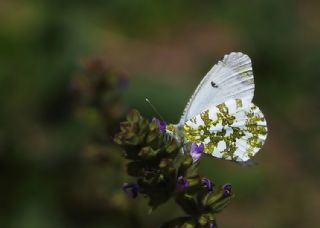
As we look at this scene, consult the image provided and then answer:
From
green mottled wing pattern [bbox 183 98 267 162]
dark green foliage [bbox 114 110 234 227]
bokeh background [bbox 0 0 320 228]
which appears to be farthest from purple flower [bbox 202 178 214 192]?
bokeh background [bbox 0 0 320 228]

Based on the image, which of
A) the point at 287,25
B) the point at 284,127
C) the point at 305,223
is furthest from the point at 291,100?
the point at 305,223

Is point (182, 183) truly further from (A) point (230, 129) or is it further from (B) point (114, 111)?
(B) point (114, 111)

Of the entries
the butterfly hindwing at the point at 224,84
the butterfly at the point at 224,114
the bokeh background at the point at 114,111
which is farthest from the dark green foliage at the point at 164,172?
the bokeh background at the point at 114,111

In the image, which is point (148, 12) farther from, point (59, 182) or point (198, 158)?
point (198, 158)

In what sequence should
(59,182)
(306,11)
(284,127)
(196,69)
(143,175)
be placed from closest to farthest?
(143,175)
(59,182)
(284,127)
(196,69)
(306,11)

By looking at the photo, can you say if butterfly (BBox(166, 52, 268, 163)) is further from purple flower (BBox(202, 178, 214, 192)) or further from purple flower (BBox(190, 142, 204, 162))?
purple flower (BBox(202, 178, 214, 192))

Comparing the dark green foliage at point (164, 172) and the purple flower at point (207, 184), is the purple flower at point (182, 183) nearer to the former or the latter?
the dark green foliage at point (164, 172)
